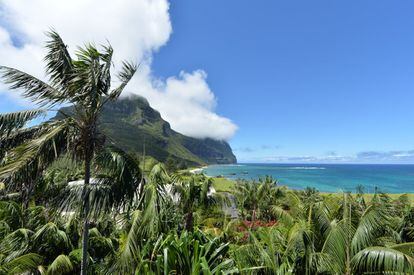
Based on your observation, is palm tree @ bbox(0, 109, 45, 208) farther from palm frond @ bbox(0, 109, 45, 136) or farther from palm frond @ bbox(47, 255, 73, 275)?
palm frond @ bbox(47, 255, 73, 275)

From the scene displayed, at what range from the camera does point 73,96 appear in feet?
25.1

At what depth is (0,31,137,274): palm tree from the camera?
7066 millimetres

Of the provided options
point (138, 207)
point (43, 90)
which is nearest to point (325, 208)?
point (138, 207)

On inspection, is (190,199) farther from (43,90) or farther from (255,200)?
(255,200)

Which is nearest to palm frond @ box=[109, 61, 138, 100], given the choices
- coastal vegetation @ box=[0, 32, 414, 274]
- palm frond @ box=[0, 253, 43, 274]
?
coastal vegetation @ box=[0, 32, 414, 274]

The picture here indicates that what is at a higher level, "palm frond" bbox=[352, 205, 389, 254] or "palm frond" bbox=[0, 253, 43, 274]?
"palm frond" bbox=[352, 205, 389, 254]

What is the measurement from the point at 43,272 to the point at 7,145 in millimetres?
4805

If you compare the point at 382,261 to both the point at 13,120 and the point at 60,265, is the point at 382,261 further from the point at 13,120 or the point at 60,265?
the point at 60,265

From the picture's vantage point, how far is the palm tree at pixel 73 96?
707 cm

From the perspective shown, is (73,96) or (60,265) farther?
(60,265)

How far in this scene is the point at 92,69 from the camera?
760 centimetres

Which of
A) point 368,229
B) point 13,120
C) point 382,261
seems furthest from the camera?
point 368,229

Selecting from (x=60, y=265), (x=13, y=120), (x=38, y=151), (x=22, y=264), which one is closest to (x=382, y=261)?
(x=38, y=151)

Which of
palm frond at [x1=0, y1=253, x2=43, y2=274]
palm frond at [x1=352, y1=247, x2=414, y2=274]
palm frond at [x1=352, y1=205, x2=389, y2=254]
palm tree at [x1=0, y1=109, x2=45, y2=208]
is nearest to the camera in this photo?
palm frond at [x1=352, y1=247, x2=414, y2=274]
